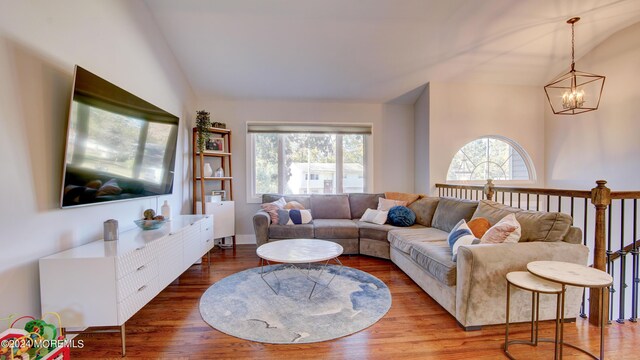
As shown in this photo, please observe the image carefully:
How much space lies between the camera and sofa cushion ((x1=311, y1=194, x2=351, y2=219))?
4262 mm

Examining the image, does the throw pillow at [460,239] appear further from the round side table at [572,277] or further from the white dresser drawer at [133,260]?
the white dresser drawer at [133,260]

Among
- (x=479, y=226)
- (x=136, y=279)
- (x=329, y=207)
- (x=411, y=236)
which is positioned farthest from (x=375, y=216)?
(x=136, y=279)

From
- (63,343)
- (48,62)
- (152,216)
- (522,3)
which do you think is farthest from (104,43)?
(522,3)

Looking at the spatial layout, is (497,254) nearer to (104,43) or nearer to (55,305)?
(55,305)

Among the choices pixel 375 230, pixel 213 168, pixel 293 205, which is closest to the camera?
pixel 375 230

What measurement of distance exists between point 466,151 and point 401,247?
2.43 meters

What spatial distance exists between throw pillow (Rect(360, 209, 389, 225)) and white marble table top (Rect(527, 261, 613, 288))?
2130mm

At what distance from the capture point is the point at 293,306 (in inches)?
90.2

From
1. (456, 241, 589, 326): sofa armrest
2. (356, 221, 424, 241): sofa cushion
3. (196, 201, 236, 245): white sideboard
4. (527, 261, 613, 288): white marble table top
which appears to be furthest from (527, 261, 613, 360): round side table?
(196, 201, 236, 245): white sideboard

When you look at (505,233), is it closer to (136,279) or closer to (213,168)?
(136,279)

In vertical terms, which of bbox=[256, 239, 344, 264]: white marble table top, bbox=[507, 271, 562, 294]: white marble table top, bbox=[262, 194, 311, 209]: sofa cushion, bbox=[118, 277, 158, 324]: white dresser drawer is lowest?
bbox=[118, 277, 158, 324]: white dresser drawer

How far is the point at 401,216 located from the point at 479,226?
125cm

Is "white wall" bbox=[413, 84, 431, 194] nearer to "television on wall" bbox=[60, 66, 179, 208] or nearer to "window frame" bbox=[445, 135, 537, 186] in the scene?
"window frame" bbox=[445, 135, 537, 186]

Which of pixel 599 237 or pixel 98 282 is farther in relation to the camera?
pixel 599 237
